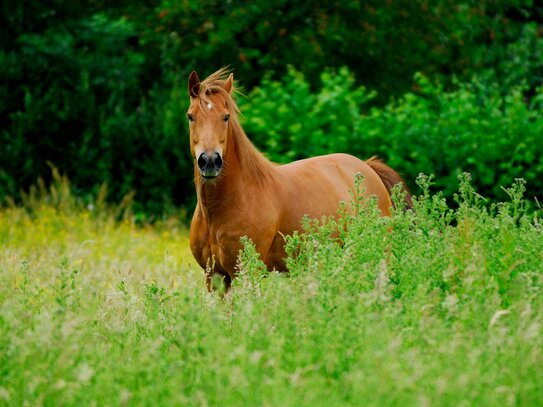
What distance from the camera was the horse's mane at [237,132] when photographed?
283 inches

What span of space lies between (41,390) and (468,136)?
858cm

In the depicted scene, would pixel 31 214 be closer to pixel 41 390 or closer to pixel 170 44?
pixel 170 44

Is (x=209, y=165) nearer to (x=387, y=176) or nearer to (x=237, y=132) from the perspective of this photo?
(x=237, y=132)

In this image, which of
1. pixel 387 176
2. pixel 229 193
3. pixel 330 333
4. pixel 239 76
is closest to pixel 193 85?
pixel 229 193

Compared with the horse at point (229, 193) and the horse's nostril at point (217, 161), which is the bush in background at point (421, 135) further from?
the horse's nostril at point (217, 161)

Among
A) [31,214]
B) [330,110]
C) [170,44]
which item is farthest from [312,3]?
[31,214]

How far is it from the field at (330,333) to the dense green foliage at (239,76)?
6431mm

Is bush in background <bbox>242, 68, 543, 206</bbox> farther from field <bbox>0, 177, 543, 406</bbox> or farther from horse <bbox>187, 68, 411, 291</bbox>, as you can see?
field <bbox>0, 177, 543, 406</bbox>

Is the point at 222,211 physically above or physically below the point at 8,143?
above

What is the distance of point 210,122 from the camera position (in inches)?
275

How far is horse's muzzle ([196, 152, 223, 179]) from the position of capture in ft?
22.5

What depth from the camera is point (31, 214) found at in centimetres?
1312

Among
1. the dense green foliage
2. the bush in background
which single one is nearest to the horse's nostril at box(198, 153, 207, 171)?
the bush in background

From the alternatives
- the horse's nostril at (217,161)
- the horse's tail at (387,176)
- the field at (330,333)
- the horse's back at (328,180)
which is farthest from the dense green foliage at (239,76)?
the field at (330,333)
